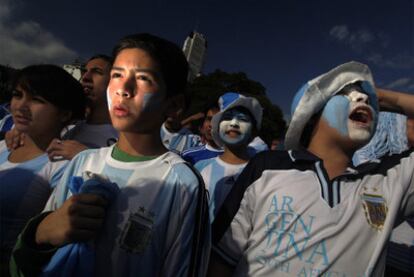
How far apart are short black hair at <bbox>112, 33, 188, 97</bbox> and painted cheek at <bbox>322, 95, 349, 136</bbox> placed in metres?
0.90

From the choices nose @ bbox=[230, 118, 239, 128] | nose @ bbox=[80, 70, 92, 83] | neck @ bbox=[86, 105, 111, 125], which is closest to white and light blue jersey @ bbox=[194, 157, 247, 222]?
nose @ bbox=[230, 118, 239, 128]

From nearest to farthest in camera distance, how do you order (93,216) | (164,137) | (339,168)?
(93,216), (339,168), (164,137)

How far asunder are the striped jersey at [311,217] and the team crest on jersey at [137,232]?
1.42ft

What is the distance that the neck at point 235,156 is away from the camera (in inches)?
116

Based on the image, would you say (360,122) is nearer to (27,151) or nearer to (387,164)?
(387,164)

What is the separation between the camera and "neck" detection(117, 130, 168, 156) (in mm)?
1474

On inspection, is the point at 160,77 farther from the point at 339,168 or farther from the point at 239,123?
the point at 239,123

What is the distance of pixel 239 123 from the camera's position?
300 cm

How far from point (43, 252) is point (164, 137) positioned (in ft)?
12.7

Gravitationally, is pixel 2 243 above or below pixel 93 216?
below

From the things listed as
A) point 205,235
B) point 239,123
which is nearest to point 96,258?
point 205,235

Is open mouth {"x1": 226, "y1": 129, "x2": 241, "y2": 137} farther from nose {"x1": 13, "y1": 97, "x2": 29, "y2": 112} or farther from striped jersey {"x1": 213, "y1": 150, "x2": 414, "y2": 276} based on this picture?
nose {"x1": 13, "y1": 97, "x2": 29, "y2": 112}

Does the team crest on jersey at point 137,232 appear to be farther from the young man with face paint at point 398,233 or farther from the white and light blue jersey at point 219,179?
the young man with face paint at point 398,233

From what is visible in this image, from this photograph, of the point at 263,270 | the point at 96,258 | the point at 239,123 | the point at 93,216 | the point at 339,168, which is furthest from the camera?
the point at 239,123
